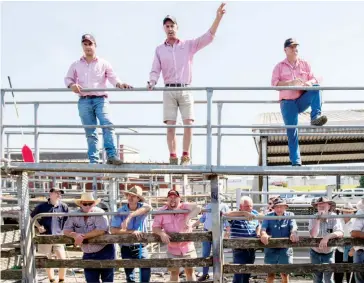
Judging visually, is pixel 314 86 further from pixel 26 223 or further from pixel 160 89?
pixel 26 223

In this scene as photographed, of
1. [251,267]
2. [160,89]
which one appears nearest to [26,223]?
[160,89]

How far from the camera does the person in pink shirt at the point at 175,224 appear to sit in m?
5.81

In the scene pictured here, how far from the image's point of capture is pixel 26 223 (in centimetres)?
605

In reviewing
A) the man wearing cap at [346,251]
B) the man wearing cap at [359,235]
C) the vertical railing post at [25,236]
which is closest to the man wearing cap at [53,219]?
the vertical railing post at [25,236]

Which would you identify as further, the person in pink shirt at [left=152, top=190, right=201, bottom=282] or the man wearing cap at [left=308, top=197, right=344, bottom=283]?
the man wearing cap at [left=308, top=197, right=344, bottom=283]

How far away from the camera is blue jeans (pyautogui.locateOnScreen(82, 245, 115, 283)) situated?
238 inches

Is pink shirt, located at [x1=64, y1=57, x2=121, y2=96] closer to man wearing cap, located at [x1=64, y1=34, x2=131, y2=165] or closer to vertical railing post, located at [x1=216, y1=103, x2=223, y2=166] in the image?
man wearing cap, located at [x1=64, y1=34, x2=131, y2=165]

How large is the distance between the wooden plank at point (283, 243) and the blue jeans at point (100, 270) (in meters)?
1.51

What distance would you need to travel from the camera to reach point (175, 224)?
19.7ft

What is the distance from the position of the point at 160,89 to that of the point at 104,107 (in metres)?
0.85

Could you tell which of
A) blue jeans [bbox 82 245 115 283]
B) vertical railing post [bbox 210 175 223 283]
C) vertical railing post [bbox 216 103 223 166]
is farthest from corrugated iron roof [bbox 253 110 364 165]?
blue jeans [bbox 82 245 115 283]

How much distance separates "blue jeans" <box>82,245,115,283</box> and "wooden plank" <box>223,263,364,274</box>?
150 cm

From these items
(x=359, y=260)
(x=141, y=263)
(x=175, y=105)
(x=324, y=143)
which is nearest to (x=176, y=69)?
(x=175, y=105)

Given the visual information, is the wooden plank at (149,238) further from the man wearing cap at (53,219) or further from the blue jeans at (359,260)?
the blue jeans at (359,260)
